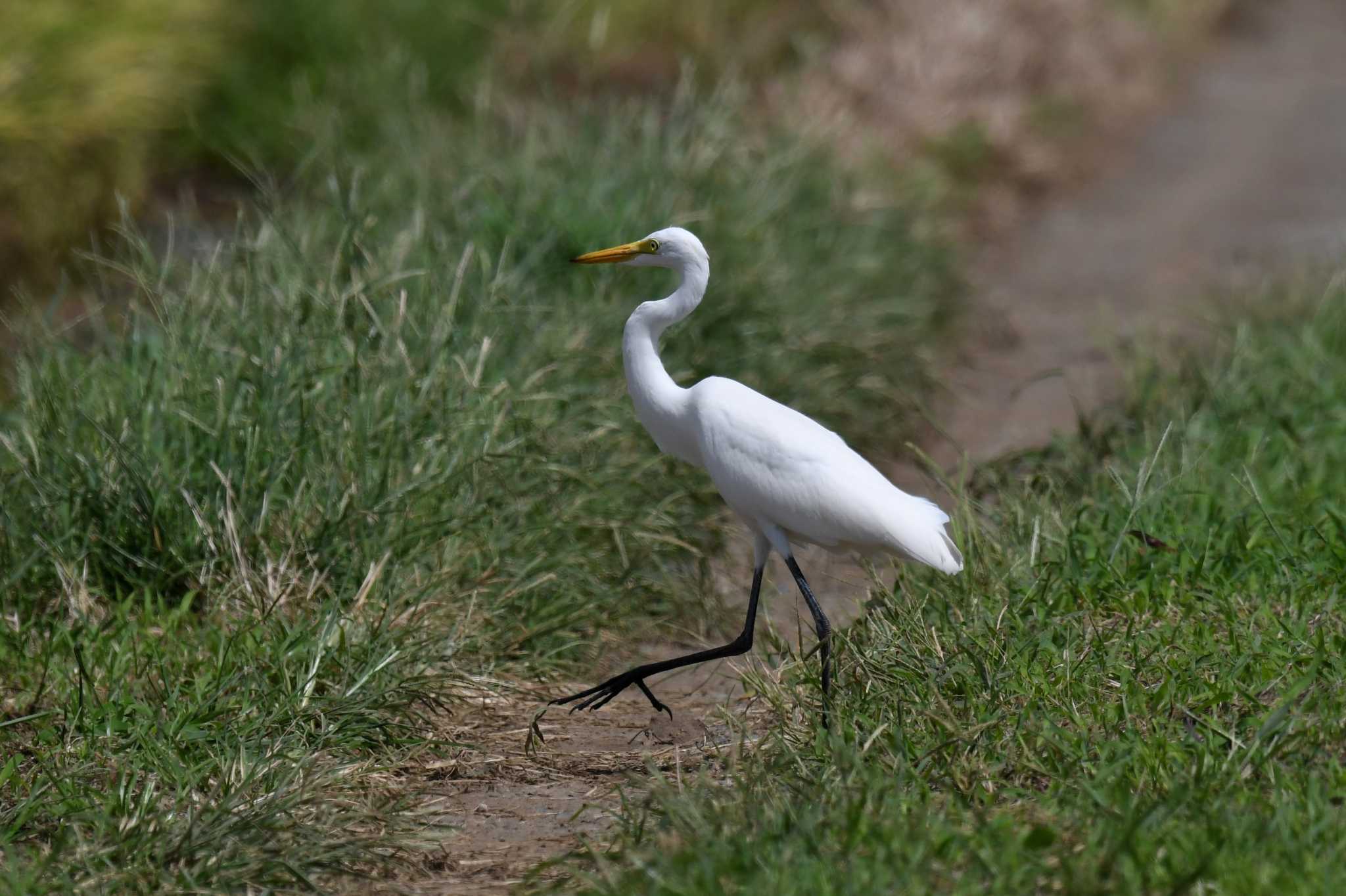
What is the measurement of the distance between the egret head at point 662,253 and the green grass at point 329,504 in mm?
804

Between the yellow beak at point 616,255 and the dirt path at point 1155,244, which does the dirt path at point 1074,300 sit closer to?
the dirt path at point 1155,244

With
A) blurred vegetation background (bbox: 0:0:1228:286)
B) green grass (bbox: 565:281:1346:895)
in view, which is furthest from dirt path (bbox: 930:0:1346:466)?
green grass (bbox: 565:281:1346:895)

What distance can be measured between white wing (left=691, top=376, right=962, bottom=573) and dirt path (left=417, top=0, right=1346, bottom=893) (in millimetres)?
493

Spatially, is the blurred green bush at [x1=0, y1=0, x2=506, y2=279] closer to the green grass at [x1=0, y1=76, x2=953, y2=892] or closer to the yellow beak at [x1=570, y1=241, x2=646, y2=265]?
the green grass at [x1=0, y1=76, x2=953, y2=892]

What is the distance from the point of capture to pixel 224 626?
391 cm

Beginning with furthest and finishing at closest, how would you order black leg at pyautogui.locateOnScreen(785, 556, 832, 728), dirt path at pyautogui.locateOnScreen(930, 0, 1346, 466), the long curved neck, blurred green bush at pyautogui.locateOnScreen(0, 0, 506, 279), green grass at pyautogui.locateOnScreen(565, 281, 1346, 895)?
blurred green bush at pyautogui.locateOnScreen(0, 0, 506, 279) → dirt path at pyautogui.locateOnScreen(930, 0, 1346, 466) → the long curved neck → black leg at pyautogui.locateOnScreen(785, 556, 832, 728) → green grass at pyautogui.locateOnScreen(565, 281, 1346, 895)

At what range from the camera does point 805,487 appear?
11.5 ft

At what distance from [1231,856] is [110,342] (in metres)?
3.55

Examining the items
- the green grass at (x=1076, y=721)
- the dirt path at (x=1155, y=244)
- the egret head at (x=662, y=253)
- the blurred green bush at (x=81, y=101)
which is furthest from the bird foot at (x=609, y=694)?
the blurred green bush at (x=81, y=101)

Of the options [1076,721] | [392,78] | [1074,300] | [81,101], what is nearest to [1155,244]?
[1074,300]

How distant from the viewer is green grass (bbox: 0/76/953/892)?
3164mm

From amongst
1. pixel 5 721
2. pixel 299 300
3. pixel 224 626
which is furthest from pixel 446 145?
pixel 5 721

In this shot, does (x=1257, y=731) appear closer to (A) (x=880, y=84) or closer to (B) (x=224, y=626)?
(B) (x=224, y=626)

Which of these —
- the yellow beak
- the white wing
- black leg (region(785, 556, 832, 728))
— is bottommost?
black leg (region(785, 556, 832, 728))
